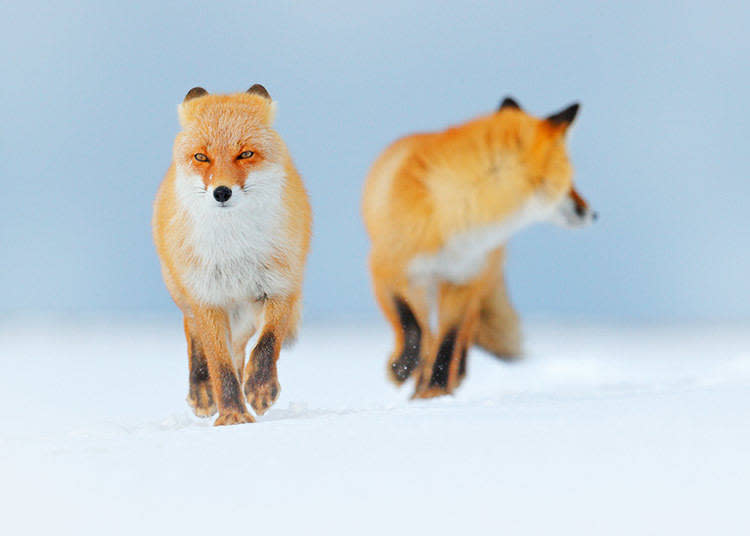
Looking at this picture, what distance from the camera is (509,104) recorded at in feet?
19.9

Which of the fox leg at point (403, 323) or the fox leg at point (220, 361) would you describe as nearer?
the fox leg at point (220, 361)

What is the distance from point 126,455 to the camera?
3.45m

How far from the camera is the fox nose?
4074 mm

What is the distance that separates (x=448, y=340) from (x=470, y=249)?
70 cm

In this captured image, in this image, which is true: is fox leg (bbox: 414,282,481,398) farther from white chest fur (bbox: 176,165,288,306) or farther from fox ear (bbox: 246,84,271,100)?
fox ear (bbox: 246,84,271,100)

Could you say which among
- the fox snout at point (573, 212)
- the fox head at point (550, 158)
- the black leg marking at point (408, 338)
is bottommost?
the black leg marking at point (408, 338)

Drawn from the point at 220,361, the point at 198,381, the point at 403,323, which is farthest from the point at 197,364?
the point at 403,323

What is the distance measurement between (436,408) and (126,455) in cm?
158

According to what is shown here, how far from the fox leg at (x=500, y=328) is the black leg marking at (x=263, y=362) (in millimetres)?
3323

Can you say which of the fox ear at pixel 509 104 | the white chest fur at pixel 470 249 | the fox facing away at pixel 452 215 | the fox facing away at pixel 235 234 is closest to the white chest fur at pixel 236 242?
the fox facing away at pixel 235 234

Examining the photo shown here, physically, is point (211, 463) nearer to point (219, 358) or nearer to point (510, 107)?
point (219, 358)

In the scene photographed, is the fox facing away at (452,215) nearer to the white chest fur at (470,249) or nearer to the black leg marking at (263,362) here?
the white chest fur at (470,249)

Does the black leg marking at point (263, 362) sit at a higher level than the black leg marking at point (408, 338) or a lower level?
higher

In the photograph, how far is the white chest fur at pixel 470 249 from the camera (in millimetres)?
5867
